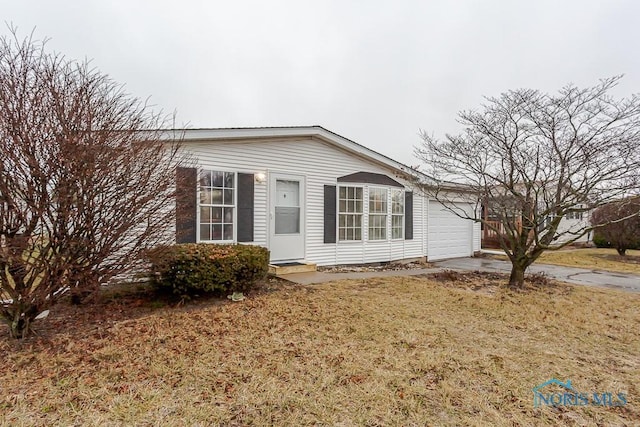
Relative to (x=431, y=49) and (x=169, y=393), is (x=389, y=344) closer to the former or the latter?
(x=169, y=393)

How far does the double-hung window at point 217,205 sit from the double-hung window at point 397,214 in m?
5.02

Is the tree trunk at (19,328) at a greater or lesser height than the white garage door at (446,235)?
lesser

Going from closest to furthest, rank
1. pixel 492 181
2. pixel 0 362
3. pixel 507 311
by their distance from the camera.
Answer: pixel 0 362 < pixel 507 311 < pixel 492 181

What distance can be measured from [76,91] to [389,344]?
4400 millimetres

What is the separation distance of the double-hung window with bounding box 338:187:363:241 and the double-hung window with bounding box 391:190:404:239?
1289 millimetres

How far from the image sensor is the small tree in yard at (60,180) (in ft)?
10.3

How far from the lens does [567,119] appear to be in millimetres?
6035

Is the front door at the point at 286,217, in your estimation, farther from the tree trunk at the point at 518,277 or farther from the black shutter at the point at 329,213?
the tree trunk at the point at 518,277

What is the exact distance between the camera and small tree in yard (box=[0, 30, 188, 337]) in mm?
3154

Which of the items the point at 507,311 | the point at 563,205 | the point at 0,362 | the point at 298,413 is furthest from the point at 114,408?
the point at 563,205

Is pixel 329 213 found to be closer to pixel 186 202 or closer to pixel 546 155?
pixel 186 202

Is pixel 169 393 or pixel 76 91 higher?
pixel 76 91

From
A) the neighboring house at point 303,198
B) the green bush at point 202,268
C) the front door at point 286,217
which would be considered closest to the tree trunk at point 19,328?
the green bush at point 202,268

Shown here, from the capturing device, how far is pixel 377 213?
381 inches
